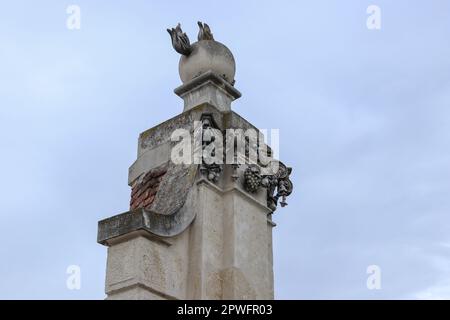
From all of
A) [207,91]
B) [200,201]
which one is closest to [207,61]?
[207,91]

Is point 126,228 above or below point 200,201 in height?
below

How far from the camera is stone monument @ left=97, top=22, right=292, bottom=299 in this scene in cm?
724

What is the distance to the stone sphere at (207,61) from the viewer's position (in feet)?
29.4

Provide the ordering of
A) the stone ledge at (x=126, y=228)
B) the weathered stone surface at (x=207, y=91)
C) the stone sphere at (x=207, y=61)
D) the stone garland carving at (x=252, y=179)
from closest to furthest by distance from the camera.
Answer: the stone ledge at (x=126, y=228)
the stone garland carving at (x=252, y=179)
the weathered stone surface at (x=207, y=91)
the stone sphere at (x=207, y=61)

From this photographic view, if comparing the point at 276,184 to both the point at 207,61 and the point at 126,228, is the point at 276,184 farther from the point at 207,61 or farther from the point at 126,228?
Answer: the point at 126,228

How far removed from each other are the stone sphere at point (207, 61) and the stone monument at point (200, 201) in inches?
0.4

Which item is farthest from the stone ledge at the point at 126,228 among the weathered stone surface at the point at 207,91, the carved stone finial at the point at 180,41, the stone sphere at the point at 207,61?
the carved stone finial at the point at 180,41

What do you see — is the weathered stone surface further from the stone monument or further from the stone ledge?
the stone ledge

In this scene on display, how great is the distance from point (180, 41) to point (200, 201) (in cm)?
205

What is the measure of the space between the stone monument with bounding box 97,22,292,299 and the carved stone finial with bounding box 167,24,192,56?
11 millimetres

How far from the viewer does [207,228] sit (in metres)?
7.76

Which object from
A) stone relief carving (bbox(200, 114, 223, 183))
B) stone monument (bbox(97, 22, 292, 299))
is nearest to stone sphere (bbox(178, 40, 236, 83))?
stone monument (bbox(97, 22, 292, 299))

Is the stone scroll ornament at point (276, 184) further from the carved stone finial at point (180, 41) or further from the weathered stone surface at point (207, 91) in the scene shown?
the carved stone finial at point (180, 41)

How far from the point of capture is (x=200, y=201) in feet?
25.7
